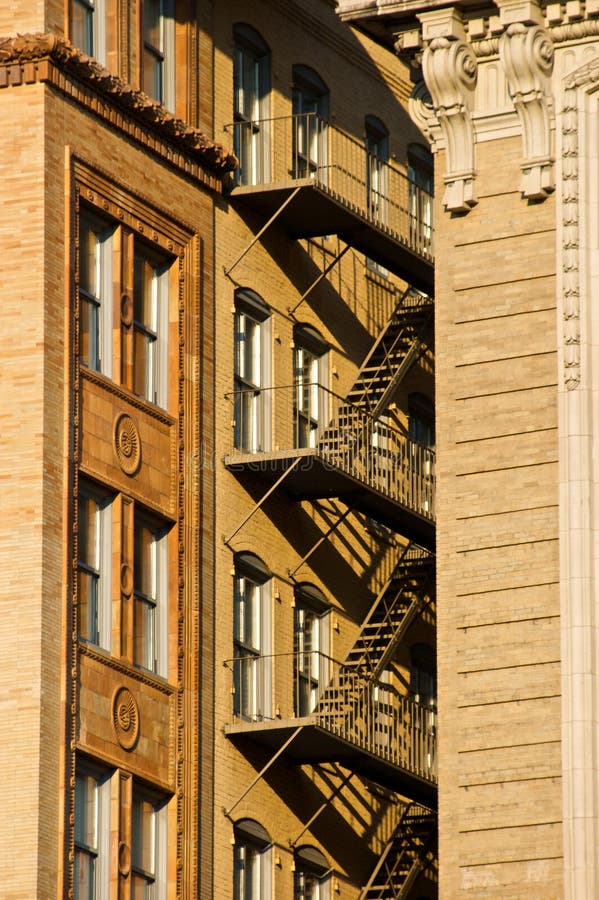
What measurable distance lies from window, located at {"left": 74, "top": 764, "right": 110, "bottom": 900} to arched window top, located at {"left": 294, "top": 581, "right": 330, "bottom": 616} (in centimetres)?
689

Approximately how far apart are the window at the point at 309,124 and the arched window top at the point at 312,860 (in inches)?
434

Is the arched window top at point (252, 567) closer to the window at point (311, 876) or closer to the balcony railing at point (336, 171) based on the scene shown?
the window at point (311, 876)

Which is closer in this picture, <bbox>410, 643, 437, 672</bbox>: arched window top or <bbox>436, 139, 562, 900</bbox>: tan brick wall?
<bbox>436, 139, 562, 900</bbox>: tan brick wall

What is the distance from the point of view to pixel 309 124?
4753 centimetres

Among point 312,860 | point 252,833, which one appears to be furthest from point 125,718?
point 312,860

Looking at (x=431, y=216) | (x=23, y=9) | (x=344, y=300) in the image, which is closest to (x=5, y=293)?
(x=23, y=9)

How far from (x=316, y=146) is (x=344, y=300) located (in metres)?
2.62

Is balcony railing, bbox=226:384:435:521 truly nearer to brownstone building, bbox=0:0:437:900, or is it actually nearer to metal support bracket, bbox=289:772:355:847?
brownstone building, bbox=0:0:437:900

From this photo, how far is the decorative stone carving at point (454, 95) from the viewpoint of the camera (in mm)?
36094

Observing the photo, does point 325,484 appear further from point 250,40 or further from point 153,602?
point 250,40

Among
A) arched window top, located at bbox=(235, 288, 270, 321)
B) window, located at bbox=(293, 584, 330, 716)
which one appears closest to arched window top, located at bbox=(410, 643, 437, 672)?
window, located at bbox=(293, 584, 330, 716)

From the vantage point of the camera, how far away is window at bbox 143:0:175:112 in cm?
4281

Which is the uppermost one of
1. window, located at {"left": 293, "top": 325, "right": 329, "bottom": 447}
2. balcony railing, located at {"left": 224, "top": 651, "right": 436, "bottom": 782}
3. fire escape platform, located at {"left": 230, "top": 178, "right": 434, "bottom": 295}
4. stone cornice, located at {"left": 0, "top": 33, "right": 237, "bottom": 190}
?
stone cornice, located at {"left": 0, "top": 33, "right": 237, "bottom": 190}

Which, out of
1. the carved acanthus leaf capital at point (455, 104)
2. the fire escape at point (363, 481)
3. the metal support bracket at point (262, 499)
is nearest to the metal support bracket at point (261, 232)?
the fire escape at point (363, 481)
